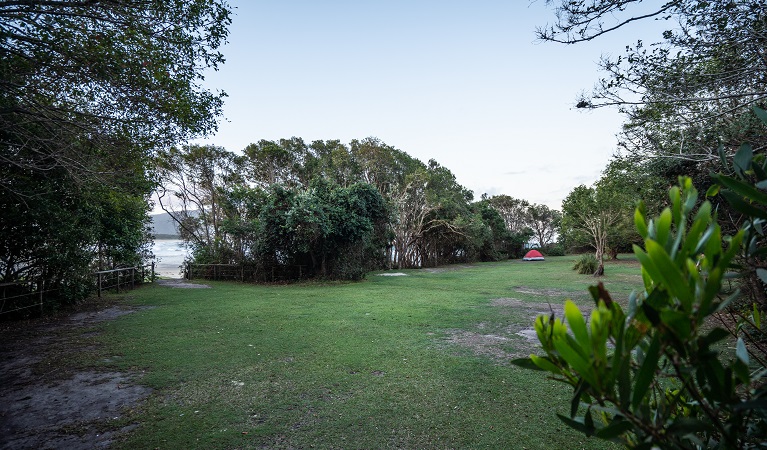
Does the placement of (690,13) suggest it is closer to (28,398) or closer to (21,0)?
(21,0)

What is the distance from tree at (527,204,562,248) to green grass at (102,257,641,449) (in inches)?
1439

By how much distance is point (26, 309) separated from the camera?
755 cm

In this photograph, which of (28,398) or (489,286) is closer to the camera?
(28,398)

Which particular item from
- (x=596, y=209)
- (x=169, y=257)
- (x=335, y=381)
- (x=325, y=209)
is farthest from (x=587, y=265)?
(x=169, y=257)

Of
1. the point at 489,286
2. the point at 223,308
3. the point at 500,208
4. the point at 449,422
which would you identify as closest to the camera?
the point at 449,422

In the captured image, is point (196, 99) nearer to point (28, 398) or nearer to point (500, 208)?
point (28, 398)

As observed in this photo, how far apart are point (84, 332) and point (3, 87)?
4.20 meters

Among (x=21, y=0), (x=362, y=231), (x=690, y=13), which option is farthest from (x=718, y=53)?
(x=362, y=231)

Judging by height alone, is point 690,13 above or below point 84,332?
above

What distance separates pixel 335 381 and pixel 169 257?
16309 mm

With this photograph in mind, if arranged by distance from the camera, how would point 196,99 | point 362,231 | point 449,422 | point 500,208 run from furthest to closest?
point 500,208, point 362,231, point 196,99, point 449,422

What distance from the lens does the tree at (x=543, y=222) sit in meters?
41.7

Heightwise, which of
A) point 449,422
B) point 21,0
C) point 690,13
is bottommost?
point 449,422

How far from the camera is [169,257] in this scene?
1730cm
